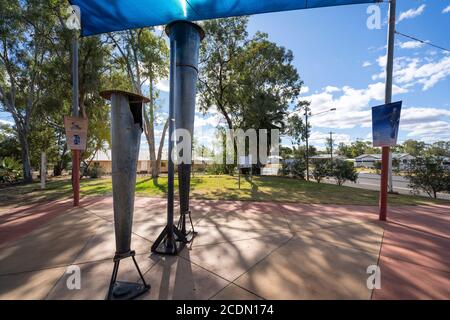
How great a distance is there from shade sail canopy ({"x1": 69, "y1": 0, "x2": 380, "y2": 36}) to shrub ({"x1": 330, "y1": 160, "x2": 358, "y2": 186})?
13933 millimetres

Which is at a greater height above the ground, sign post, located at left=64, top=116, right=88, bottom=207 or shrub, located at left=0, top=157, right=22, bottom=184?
sign post, located at left=64, top=116, right=88, bottom=207

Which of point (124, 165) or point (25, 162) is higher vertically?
point (124, 165)

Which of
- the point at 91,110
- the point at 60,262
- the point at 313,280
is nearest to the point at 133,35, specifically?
the point at 91,110

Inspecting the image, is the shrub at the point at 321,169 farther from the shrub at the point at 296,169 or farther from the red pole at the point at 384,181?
the red pole at the point at 384,181

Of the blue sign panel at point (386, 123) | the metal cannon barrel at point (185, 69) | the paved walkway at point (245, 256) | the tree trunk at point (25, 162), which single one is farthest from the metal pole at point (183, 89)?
the tree trunk at point (25, 162)

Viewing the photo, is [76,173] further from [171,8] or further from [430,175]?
[430,175]

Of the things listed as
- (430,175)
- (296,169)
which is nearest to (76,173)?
(430,175)

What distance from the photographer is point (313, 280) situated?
8.59 feet

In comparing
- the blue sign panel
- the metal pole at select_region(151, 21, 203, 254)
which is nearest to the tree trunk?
the metal pole at select_region(151, 21, 203, 254)

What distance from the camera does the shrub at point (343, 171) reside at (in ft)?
52.0

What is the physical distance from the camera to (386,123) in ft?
16.6

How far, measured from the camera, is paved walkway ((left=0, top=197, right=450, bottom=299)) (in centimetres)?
244

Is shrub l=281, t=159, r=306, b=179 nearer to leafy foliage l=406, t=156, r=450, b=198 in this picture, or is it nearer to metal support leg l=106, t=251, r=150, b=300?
leafy foliage l=406, t=156, r=450, b=198

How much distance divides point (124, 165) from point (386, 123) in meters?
5.50
